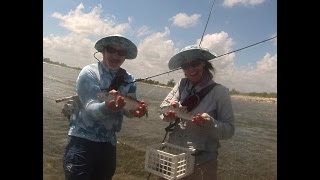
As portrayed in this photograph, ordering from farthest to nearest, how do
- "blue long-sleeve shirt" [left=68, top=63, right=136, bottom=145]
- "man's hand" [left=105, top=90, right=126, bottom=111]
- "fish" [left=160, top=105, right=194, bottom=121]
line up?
"fish" [left=160, top=105, right=194, bottom=121] < "blue long-sleeve shirt" [left=68, top=63, right=136, bottom=145] < "man's hand" [left=105, top=90, right=126, bottom=111]

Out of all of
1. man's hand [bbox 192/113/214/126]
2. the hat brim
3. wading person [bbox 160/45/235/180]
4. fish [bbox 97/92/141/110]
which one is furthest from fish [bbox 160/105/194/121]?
the hat brim

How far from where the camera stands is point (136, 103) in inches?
176

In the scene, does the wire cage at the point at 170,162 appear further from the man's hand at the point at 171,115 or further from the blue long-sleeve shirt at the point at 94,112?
the blue long-sleeve shirt at the point at 94,112

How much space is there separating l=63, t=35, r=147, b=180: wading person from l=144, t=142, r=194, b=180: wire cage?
50 cm

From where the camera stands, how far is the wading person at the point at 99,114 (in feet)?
14.3

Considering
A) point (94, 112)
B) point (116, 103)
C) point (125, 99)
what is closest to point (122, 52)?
point (125, 99)

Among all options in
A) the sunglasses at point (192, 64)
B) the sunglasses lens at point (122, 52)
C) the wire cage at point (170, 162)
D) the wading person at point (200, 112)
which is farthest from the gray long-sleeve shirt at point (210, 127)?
the sunglasses lens at point (122, 52)

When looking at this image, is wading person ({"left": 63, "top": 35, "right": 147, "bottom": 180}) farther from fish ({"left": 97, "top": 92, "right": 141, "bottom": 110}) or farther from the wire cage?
the wire cage

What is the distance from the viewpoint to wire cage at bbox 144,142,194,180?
14.1 feet

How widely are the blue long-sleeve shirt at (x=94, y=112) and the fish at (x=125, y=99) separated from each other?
7cm

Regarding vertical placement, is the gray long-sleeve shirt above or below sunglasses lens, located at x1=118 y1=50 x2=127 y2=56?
below
